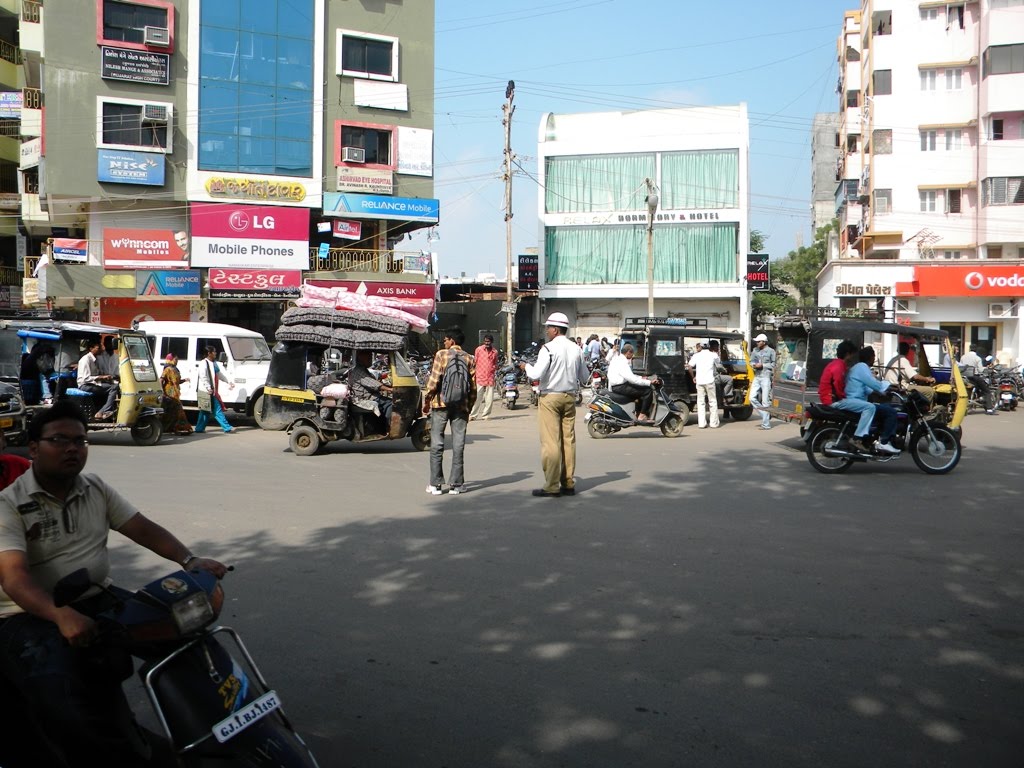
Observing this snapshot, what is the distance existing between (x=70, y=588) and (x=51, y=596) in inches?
16.4

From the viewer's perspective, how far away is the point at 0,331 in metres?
14.6

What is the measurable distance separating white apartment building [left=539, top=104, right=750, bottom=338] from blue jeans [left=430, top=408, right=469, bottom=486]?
32.6 m

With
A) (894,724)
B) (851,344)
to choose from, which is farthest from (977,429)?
(894,724)

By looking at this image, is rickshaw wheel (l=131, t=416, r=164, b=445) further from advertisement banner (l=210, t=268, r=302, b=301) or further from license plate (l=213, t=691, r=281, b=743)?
advertisement banner (l=210, t=268, r=302, b=301)

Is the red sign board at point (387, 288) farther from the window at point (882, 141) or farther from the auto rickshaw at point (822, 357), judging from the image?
the window at point (882, 141)

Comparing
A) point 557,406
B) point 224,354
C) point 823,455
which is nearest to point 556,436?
point 557,406

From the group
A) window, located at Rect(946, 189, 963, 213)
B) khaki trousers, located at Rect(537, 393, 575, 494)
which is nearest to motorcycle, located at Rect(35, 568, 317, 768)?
khaki trousers, located at Rect(537, 393, 575, 494)

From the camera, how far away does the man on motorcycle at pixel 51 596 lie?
2.97 m

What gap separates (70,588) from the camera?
2.87 m

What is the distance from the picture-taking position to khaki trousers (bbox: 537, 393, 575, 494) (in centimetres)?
998

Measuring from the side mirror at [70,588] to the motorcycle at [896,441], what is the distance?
34.2 feet

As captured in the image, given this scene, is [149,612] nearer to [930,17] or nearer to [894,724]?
[894,724]

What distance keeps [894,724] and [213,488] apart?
818 cm

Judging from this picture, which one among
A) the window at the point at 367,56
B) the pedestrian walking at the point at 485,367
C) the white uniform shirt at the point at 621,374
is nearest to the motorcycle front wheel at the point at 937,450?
the white uniform shirt at the point at 621,374
